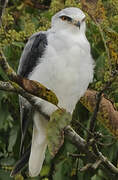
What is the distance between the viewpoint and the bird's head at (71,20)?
12.1ft

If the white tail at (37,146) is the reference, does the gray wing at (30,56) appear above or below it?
above

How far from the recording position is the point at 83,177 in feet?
12.6

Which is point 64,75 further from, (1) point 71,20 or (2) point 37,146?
(2) point 37,146

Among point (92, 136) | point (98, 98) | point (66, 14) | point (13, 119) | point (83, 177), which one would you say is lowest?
point (83, 177)

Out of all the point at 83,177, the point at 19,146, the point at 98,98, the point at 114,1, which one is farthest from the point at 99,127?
the point at 98,98

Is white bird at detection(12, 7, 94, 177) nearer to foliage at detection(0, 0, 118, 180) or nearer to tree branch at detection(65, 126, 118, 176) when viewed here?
foliage at detection(0, 0, 118, 180)

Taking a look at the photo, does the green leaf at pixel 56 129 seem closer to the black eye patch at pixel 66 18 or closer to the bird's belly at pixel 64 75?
the bird's belly at pixel 64 75

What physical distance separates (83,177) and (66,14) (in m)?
1.27

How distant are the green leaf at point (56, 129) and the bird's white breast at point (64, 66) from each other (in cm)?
117

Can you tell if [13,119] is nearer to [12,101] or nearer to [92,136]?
[12,101]

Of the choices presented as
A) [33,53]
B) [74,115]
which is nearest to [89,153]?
[33,53]

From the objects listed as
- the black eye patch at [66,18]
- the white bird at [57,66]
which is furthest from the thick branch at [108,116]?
the black eye patch at [66,18]

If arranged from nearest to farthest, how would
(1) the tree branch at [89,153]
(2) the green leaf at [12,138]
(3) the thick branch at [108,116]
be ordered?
(3) the thick branch at [108,116], (1) the tree branch at [89,153], (2) the green leaf at [12,138]

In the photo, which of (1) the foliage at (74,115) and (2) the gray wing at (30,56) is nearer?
(2) the gray wing at (30,56)
